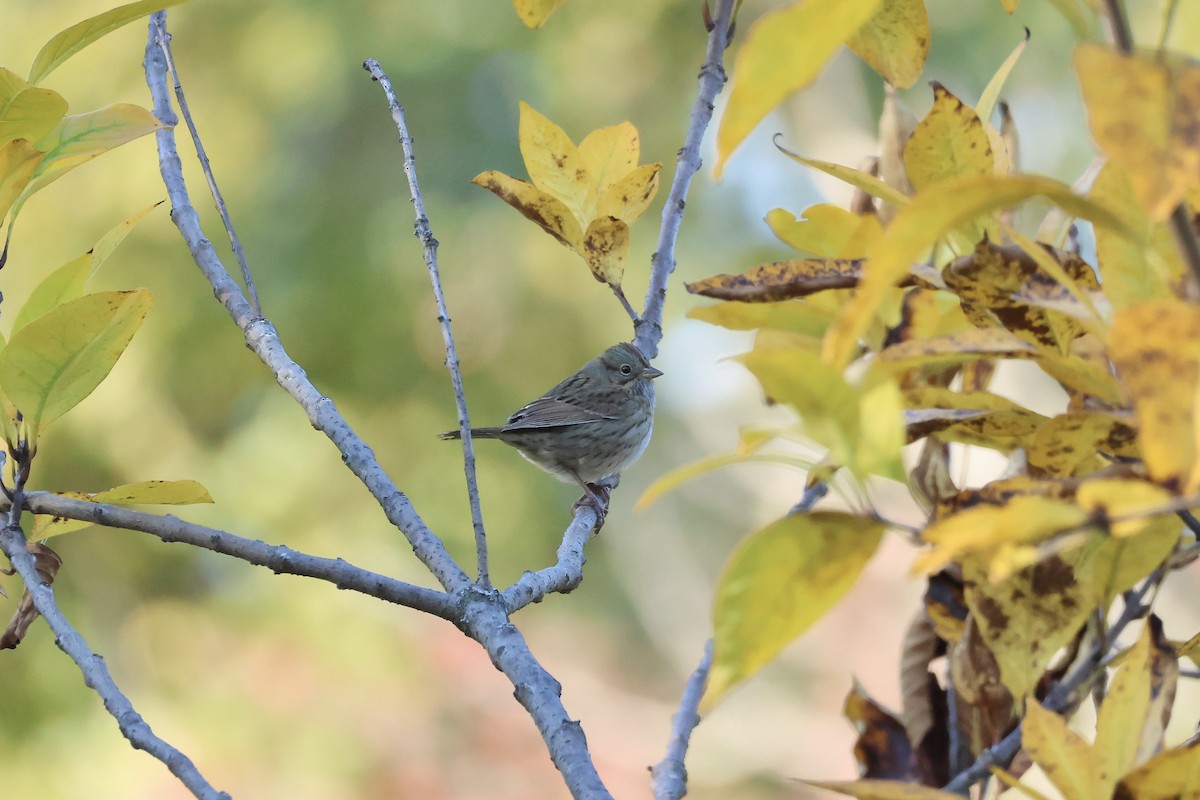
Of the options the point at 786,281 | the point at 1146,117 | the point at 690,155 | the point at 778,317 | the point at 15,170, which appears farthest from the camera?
the point at 690,155

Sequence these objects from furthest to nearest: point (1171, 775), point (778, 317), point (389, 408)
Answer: point (389, 408) < point (778, 317) < point (1171, 775)

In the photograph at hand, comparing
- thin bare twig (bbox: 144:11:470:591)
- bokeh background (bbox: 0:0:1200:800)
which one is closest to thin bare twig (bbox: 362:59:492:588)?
thin bare twig (bbox: 144:11:470:591)

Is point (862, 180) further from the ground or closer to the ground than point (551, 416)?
closer to the ground

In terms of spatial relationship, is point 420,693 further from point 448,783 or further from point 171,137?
point 171,137

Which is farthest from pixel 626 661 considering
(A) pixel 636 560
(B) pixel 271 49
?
(B) pixel 271 49

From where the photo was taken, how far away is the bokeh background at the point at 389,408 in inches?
218

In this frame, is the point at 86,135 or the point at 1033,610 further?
the point at 86,135

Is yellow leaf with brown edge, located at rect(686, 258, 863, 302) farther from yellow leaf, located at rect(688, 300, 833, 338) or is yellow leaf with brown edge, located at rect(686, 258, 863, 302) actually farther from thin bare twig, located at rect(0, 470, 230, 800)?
thin bare twig, located at rect(0, 470, 230, 800)

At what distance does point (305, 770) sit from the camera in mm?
5363

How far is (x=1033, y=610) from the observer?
608 millimetres

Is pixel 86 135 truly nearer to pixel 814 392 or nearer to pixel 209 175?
pixel 209 175

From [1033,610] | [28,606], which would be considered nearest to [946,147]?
[1033,610]

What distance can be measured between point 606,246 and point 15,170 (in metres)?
0.54

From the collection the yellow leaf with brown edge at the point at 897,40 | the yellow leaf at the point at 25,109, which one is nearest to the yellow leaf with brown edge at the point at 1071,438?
the yellow leaf with brown edge at the point at 897,40
